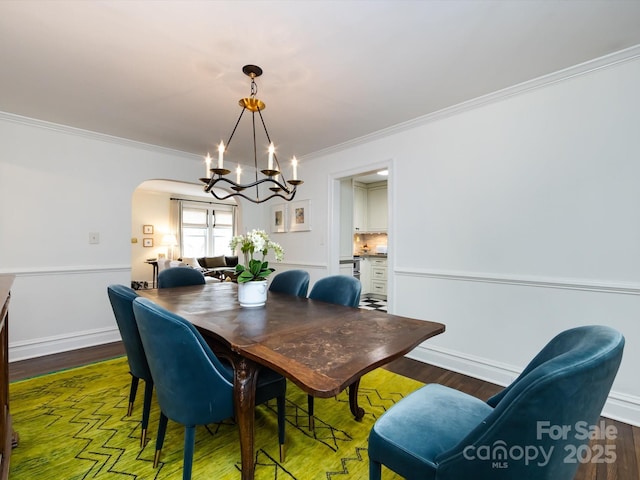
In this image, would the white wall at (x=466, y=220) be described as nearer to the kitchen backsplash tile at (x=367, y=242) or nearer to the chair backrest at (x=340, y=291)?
the chair backrest at (x=340, y=291)

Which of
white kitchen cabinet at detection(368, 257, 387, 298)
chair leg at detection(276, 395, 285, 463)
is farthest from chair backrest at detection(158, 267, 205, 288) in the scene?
white kitchen cabinet at detection(368, 257, 387, 298)

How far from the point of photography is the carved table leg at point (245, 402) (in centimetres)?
130

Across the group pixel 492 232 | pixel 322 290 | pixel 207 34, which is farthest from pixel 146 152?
pixel 492 232

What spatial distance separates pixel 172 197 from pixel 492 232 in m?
7.78

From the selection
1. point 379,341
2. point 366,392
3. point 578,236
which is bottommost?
point 366,392

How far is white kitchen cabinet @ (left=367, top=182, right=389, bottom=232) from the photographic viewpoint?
240 inches

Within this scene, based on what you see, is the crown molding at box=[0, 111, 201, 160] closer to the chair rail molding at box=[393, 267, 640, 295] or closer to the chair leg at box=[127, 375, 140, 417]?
the chair leg at box=[127, 375, 140, 417]

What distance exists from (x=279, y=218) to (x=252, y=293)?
2839 mm

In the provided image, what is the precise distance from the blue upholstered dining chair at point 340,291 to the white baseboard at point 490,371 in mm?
1272

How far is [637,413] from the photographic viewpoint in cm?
191

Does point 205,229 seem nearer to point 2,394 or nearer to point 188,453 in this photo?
point 2,394

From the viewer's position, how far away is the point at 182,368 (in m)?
1.22

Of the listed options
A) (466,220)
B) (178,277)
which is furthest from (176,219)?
(466,220)

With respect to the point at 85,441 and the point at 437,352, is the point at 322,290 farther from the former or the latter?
the point at 85,441
